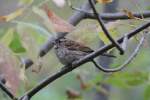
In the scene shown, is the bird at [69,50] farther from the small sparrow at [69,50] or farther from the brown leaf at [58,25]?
the brown leaf at [58,25]

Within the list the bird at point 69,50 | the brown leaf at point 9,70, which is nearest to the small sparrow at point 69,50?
the bird at point 69,50

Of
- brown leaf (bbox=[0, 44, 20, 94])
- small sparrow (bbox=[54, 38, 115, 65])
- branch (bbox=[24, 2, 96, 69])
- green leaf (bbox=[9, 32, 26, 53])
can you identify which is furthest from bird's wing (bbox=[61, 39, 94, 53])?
brown leaf (bbox=[0, 44, 20, 94])

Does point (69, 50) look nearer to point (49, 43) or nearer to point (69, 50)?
point (69, 50)

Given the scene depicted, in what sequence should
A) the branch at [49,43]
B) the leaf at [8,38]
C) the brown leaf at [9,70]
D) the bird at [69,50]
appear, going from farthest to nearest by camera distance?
the branch at [49,43]
the bird at [69,50]
the leaf at [8,38]
the brown leaf at [9,70]

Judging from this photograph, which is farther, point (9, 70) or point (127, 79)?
point (127, 79)

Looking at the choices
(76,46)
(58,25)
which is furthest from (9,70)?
(76,46)

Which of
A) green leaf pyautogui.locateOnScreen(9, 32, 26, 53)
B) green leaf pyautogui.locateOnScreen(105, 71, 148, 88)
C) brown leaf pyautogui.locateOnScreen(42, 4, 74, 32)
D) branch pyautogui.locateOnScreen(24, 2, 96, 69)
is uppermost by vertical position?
brown leaf pyautogui.locateOnScreen(42, 4, 74, 32)

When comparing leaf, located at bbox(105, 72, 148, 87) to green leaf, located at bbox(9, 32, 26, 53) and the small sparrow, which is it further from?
green leaf, located at bbox(9, 32, 26, 53)
